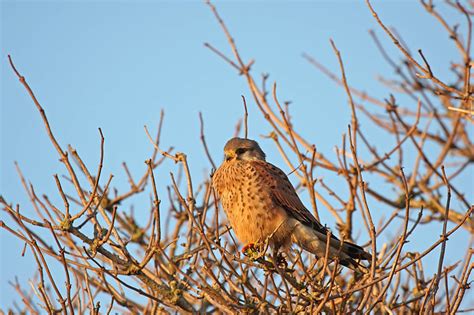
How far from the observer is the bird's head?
14.6 feet

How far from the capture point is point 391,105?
484cm

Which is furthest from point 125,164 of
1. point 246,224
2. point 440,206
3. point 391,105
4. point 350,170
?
point 440,206

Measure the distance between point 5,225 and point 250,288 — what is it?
3.67 ft

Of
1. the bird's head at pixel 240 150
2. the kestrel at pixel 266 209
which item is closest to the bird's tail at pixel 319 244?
the kestrel at pixel 266 209

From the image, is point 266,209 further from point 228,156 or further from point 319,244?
point 228,156

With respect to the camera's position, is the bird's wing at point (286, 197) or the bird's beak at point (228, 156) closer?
the bird's wing at point (286, 197)

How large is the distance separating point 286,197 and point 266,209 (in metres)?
0.18

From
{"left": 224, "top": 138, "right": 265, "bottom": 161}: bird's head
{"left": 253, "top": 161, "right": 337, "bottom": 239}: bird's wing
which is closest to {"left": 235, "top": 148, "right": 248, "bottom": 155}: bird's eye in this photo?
{"left": 224, "top": 138, "right": 265, "bottom": 161}: bird's head

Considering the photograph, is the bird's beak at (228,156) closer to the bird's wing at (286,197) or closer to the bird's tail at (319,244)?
the bird's wing at (286,197)

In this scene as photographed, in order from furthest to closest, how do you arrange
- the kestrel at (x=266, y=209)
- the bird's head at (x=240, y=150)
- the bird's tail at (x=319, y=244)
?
the bird's head at (x=240, y=150) < the kestrel at (x=266, y=209) < the bird's tail at (x=319, y=244)

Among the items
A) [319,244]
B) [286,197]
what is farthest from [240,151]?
[319,244]

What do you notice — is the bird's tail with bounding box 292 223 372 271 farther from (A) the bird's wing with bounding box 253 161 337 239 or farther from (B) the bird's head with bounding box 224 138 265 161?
(B) the bird's head with bounding box 224 138 265 161

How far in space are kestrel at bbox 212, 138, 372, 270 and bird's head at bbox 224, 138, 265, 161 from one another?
62 mm

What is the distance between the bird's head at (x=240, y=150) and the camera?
4.46 meters
